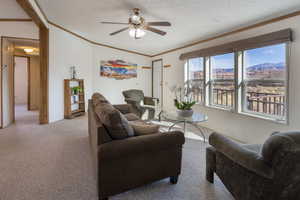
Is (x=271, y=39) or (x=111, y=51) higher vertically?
(x=111, y=51)

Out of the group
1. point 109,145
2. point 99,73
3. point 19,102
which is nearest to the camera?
point 109,145

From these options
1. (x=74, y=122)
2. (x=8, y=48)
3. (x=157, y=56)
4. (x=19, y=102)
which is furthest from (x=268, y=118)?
(x=19, y=102)

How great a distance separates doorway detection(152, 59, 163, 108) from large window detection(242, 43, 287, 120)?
12.4ft

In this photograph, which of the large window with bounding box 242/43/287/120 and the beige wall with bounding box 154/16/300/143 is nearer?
the beige wall with bounding box 154/16/300/143

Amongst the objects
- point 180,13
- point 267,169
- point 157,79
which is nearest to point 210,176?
point 267,169

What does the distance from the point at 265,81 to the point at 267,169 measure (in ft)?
8.17

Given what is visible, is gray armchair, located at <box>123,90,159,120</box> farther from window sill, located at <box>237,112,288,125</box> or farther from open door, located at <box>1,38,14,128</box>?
open door, located at <box>1,38,14,128</box>

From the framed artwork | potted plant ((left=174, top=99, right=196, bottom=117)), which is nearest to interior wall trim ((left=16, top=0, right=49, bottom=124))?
the framed artwork

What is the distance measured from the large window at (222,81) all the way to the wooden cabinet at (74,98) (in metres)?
4.02

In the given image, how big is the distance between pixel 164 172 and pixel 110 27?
410cm

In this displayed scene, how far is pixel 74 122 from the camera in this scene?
4.82 metres

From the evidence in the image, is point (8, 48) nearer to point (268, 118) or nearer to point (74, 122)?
point (74, 122)

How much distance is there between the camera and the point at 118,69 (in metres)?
7.14

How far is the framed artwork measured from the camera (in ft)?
22.5
